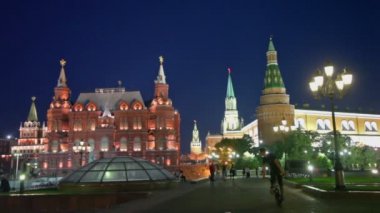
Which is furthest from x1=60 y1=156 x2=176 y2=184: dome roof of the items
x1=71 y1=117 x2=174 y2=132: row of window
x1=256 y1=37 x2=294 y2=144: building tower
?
x1=256 y1=37 x2=294 y2=144: building tower

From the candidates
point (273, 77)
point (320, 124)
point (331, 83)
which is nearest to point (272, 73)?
point (273, 77)

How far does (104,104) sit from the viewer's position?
10338cm

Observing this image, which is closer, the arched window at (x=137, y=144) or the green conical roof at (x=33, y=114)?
the arched window at (x=137, y=144)

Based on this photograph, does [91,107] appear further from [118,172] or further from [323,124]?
[118,172]

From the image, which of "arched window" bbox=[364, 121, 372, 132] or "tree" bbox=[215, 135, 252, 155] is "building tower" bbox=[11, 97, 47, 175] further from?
"arched window" bbox=[364, 121, 372, 132]

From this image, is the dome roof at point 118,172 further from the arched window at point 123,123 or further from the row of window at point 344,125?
the row of window at point 344,125

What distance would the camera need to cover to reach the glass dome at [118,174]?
26.9 metres

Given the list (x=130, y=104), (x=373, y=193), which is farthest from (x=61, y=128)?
(x=373, y=193)

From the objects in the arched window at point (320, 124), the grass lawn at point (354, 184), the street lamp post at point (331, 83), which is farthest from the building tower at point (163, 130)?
the street lamp post at point (331, 83)

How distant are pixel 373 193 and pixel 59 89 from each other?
97.6 meters

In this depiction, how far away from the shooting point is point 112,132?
95000 mm

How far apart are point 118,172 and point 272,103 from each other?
8200 centimetres

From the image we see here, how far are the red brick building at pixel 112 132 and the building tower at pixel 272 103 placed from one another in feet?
79.8

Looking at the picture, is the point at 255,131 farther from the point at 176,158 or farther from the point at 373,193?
the point at 373,193
